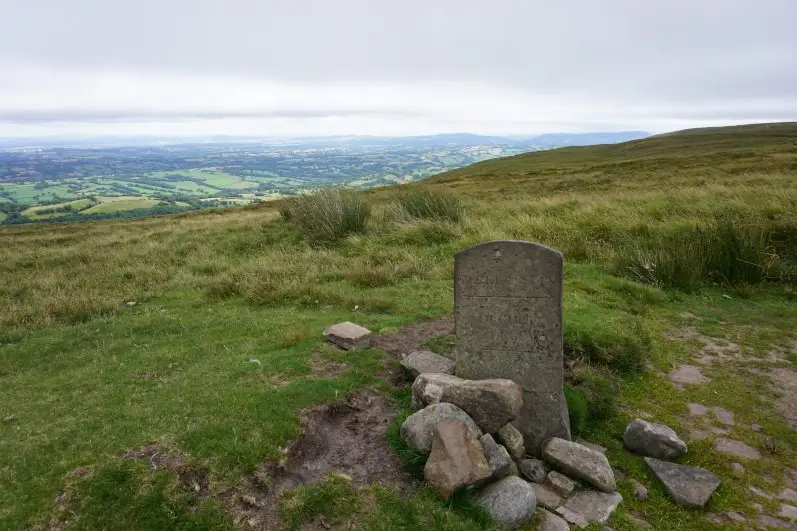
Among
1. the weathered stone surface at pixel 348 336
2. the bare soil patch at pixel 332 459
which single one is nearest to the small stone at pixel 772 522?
the bare soil patch at pixel 332 459

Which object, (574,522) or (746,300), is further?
(746,300)

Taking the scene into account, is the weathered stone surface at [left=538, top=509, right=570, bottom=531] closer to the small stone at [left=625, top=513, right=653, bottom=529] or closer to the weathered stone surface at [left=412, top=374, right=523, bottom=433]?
the small stone at [left=625, top=513, right=653, bottom=529]

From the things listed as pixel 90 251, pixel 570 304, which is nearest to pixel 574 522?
pixel 570 304

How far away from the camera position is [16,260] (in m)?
17.2

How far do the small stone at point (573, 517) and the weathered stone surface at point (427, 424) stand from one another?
895 millimetres

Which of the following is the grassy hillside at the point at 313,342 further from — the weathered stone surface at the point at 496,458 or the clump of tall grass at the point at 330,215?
the weathered stone surface at the point at 496,458

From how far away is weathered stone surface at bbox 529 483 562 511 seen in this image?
4.27m

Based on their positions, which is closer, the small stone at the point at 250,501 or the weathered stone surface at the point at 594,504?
the small stone at the point at 250,501

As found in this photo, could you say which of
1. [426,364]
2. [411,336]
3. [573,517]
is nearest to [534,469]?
[573,517]

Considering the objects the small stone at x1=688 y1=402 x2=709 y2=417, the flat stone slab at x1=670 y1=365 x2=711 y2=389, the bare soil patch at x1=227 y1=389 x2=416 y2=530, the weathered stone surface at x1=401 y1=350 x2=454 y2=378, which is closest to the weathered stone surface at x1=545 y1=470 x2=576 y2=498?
the bare soil patch at x1=227 y1=389 x2=416 y2=530

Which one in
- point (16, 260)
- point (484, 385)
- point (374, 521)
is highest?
point (484, 385)

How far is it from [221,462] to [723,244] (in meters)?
10.9

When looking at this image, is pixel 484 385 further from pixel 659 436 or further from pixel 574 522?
pixel 659 436

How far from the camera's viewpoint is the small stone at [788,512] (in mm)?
4151
